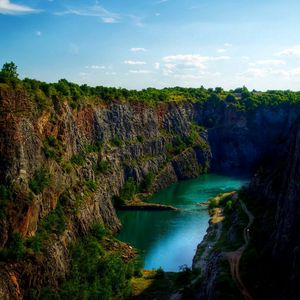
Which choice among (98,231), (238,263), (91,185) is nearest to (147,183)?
(91,185)

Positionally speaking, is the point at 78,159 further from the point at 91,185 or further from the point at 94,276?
the point at 94,276

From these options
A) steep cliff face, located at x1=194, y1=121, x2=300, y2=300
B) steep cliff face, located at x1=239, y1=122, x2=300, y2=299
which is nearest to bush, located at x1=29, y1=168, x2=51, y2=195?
steep cliff face, located at x1=194, y1=121, x2=300, y2=300

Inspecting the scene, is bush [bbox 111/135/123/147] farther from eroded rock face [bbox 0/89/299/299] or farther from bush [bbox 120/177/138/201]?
bush [bbox 120/177/138/201]

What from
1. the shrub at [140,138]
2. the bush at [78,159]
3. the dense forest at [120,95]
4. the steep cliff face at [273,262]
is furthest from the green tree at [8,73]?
the shrub at [140,138]

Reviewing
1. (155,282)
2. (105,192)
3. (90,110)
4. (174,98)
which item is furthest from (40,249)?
(174,98)

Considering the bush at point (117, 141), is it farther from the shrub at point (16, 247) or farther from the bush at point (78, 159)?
the shrub at point (16, 247)

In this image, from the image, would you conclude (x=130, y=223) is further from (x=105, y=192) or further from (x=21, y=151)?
(x=21, y=151)
